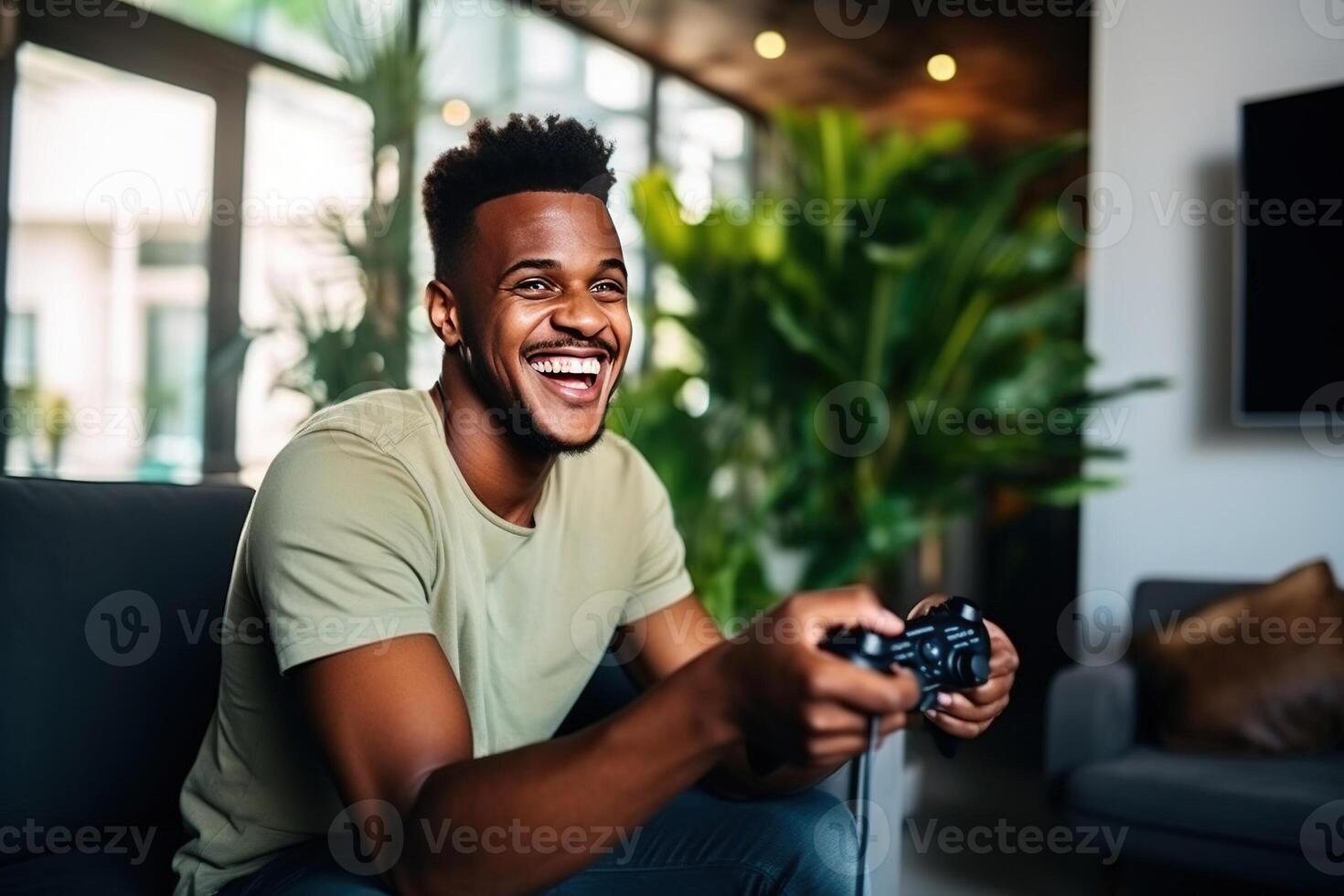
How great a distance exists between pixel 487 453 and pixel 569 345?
0.15 metres

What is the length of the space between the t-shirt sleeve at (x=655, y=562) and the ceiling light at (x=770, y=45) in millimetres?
→ 3877

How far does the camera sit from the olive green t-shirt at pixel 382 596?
3.16 ft

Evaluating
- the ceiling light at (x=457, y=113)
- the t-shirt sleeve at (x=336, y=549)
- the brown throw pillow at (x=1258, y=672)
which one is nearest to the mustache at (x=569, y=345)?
the t-shirt sleeve at (x=336, y=549)

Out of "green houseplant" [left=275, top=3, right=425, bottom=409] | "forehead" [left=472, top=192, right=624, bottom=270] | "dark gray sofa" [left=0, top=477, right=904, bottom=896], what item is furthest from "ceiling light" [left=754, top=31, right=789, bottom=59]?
"dark gray sofa" [left=0, top=477, right=904, bottom=896]

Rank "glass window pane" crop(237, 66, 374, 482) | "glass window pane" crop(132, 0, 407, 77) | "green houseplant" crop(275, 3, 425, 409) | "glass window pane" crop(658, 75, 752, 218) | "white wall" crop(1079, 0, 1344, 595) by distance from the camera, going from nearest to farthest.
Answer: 1. "white wall" crop(1079, 0, 1344, 595)
2. "green houseplant" crop(275, 3, 425, 409)
3. "glass window pane" crop(132, 0, 407, 77)
4. "glass window pane" crop(237, 66, 374, 482)
5. "glass window pane" crop(658, 75, 752, 218)

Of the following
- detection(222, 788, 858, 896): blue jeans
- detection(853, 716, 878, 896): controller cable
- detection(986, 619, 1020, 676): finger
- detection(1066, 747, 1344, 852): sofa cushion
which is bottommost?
detection(1066, 747, 1344, 852): sofa cushion

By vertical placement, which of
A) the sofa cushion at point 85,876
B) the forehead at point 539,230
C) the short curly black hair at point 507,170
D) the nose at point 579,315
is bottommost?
the sofa cushion at point 85,876

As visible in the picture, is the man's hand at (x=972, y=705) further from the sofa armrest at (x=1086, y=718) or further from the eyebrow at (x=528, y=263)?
the sofa armrest at (x=1086, y=718)

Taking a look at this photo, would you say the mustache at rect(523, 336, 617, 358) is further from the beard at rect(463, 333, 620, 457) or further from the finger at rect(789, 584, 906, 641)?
the finger at rect(789, 584, 906, 641)

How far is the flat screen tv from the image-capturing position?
2.52 m

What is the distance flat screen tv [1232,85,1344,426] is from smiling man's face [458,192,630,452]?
2.03m

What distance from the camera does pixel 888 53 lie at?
4926 mm

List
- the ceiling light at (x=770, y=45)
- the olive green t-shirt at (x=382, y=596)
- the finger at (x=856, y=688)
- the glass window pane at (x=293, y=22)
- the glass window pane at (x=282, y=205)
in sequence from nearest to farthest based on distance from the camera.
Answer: the finger at (x=856, y=688), the olive green t-shirt at (x=382, y=596), the glass window pane at (x=293, y=22), the glass window pane at (x=282, y=205), the ceiling light at (x=770, y=45)

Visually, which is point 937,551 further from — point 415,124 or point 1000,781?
point 415,124
